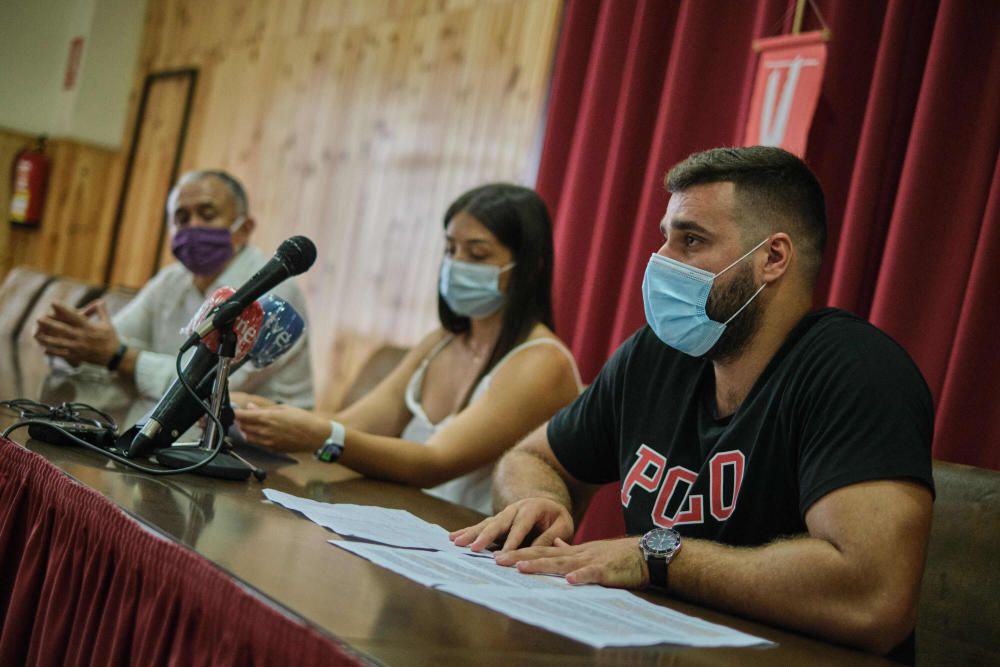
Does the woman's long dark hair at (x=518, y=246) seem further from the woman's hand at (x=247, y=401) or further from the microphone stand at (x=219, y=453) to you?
the microphone stand at (x=219, y=453)

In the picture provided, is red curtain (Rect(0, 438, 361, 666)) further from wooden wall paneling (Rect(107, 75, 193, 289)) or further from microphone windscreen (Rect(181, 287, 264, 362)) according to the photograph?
wooden wall paneling (Rect(107, 75, 193, 289))

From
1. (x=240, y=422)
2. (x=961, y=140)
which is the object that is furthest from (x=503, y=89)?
(x=240, y=422)

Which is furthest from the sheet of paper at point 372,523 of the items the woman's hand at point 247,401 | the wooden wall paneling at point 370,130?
the wooden wall paneling at point 370,130

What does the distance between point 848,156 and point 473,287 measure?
3.01 ft

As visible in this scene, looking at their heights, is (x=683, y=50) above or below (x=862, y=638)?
above

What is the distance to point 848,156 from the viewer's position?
A: 2318 millimetres

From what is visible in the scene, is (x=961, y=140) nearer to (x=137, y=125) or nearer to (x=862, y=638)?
(x=862, y=638)

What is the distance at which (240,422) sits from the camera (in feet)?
5.79

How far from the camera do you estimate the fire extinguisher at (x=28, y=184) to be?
6.83 m

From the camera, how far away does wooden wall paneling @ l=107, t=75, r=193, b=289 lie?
6.35 m

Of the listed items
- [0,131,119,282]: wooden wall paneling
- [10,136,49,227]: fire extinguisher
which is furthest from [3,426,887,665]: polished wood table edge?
[10,136,49,227]: fire extinguisher

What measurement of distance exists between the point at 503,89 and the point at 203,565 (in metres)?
3.42

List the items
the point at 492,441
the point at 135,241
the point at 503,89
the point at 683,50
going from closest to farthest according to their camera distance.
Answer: the point at 492,441
the point at 683,50
the point at 503,89
the point at 135,241

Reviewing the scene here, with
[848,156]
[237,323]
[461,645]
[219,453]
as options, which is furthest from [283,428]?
[848,156]
